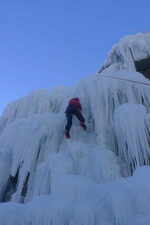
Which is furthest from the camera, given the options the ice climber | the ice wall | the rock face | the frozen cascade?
the ice wall

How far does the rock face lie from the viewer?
230cm

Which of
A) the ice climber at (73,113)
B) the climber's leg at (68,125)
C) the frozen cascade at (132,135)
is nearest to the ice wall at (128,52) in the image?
the ice climber at (73,113)

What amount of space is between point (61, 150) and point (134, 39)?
6892mm

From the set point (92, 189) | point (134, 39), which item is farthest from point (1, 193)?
point (134, 39)

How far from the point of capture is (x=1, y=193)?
410 cm

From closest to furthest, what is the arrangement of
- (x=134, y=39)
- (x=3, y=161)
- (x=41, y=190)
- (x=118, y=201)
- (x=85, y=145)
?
(x=118, y=201), (x=41, y=190), (x=85, y=145), (x=3, y=161), (x=134, y=39)

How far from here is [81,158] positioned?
11.8 feet

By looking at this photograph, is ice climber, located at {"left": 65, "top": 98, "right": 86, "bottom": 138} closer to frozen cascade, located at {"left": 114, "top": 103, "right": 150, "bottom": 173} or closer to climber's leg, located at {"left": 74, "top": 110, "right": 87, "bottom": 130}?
climber's leg, located at {"left": 74, "top": 110, "right": 87, "bottom": 130}

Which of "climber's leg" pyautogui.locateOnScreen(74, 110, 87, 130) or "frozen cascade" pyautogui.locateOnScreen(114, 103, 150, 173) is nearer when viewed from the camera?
"frozen cascade" pyautogui.locateOnScreen(114, 103, 150, 173)

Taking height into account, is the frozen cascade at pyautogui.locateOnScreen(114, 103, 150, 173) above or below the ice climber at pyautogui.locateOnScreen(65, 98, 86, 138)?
below

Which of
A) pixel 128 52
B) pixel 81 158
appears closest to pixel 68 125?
pixel 81 158

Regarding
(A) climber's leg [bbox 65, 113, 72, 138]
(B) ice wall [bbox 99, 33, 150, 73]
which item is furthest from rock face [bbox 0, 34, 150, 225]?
(B) ice wall [bbox 99, 33, 150, 73]

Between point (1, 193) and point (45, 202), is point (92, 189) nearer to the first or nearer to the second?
point (45, 202)

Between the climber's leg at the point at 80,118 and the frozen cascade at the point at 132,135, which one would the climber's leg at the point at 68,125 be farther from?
the frozen cascade at the point at 132,135
